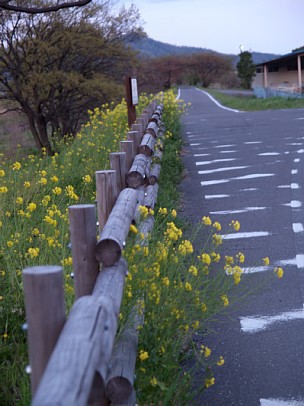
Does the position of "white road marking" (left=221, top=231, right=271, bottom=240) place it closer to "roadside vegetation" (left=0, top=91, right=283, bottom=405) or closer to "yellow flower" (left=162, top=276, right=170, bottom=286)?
"roadside vegetation" (left=0, top=91, right=283, bottom=405)

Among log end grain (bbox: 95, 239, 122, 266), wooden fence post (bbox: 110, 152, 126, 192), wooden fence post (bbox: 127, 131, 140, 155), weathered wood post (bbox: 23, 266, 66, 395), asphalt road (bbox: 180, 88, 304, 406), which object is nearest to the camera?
weathered wood post (bbox: 23, 266, 66, 395)

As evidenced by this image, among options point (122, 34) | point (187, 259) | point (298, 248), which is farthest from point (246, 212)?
point (122, 34)

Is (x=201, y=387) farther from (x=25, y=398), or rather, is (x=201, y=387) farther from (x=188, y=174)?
(x=188, y=174)

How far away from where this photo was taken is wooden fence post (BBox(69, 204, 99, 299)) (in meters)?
3.79

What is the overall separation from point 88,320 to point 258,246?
5.55 meters

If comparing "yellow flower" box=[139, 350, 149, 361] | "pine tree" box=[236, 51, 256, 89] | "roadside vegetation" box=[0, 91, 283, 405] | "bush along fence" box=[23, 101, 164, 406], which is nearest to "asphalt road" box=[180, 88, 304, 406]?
"roadside vegetation" box=[0, 91, 283, 405]

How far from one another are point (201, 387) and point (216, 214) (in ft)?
18.0

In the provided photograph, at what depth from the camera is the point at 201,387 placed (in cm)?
461

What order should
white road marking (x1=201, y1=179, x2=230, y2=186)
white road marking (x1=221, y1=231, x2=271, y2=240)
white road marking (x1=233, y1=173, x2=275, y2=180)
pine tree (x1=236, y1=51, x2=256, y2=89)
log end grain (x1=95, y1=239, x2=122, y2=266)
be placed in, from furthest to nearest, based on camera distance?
pine tree (x1=236, y1=51, x2=256, y2=89) < white road marking (x1=233, y1=173, x2=275, y2=180) < white road marking (x1=201, y1=179, x2=230, y2=186) < white road marking (x1=221, y1=231, x2=271, y2=240) < log end grain (x1=95, y1=239, x2=122, y2=266)

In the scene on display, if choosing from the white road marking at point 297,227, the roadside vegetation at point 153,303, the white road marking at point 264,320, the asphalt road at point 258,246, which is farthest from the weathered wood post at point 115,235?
the white road marking at point 297,227

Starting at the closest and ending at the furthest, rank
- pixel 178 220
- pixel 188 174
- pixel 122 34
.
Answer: pixel 178 220 → pixel 188 174 → pixel 122 34

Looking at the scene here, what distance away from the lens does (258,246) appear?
819 cm

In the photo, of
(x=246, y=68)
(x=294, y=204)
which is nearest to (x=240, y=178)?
(x=294, y=204)

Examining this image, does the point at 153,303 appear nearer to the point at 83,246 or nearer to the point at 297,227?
the point at 83,246
